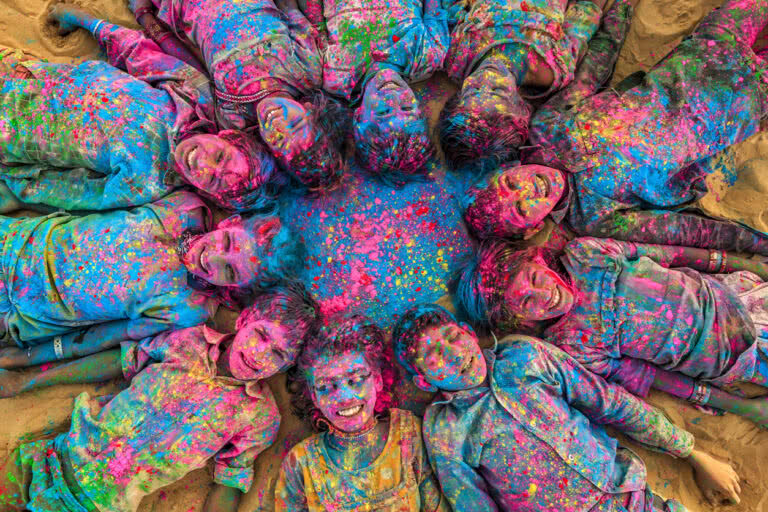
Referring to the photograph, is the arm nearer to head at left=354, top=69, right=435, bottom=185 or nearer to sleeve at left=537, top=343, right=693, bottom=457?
sleeve at left=537, top=343, right=693, bottom=457

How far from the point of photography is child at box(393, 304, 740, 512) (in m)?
2.56

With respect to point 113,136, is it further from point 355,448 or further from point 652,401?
point 652,401

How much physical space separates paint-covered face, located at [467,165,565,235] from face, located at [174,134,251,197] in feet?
4.26

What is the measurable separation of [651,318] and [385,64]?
1.94 m

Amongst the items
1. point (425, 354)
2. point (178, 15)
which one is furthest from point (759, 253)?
point (178, 15)

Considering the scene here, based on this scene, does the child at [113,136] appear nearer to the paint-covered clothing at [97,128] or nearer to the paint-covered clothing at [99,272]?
the paint-covered clothing at [97,128]

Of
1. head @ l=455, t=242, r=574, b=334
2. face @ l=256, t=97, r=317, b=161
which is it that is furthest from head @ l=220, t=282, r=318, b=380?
head @ l=455, t=242, r=574, b=334

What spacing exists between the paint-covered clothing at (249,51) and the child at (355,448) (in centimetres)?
131

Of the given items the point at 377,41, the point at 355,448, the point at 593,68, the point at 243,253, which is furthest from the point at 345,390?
the point at 593,68

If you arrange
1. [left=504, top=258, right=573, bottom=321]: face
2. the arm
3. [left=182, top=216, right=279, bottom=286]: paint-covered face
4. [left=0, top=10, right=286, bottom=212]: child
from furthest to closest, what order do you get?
the arm
[left=0, top=10, right=286, bottom=212]: child
[left=182, top=216, right=279, bottom=286]: paint-covered face
[left=504, top=258, right=573, bottom=321]: face

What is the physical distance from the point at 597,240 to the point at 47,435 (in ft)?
10.5

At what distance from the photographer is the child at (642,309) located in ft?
8.55

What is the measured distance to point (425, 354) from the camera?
2.53 m

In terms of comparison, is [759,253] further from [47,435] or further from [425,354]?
[47,435]
